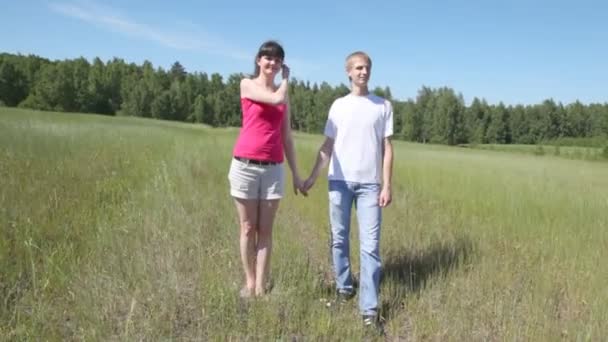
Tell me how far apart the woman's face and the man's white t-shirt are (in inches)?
25.6

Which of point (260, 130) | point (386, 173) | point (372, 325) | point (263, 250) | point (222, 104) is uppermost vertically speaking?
point (222, 104)

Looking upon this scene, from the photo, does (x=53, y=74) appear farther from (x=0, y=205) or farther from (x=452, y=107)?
(x=0, y=205)

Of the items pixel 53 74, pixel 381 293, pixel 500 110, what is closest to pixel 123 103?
pixel 53 74

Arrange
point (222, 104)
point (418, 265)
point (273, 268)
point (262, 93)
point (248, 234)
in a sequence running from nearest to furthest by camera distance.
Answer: point (262, 93) → point (248, 234) → point (273, 268) → point (418, 265) → point (222, 104)

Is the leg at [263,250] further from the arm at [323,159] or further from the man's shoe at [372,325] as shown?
the man's shoe at [372,325]

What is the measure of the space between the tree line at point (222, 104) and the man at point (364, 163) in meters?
62.6

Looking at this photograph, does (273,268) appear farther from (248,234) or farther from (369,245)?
(369,245)

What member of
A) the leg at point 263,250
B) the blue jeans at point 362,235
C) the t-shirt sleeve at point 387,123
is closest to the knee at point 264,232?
the leg at point 263,250

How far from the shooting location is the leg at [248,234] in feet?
11.0

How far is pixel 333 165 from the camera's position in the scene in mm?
3488

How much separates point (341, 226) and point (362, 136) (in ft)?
2.58

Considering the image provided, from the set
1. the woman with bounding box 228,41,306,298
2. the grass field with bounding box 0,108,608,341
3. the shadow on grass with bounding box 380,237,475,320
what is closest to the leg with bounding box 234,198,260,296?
the woman with bounding box 228,41,306,298

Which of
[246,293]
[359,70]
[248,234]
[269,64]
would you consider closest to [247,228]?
[248,234]

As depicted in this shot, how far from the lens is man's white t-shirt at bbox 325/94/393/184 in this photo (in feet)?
11.0
